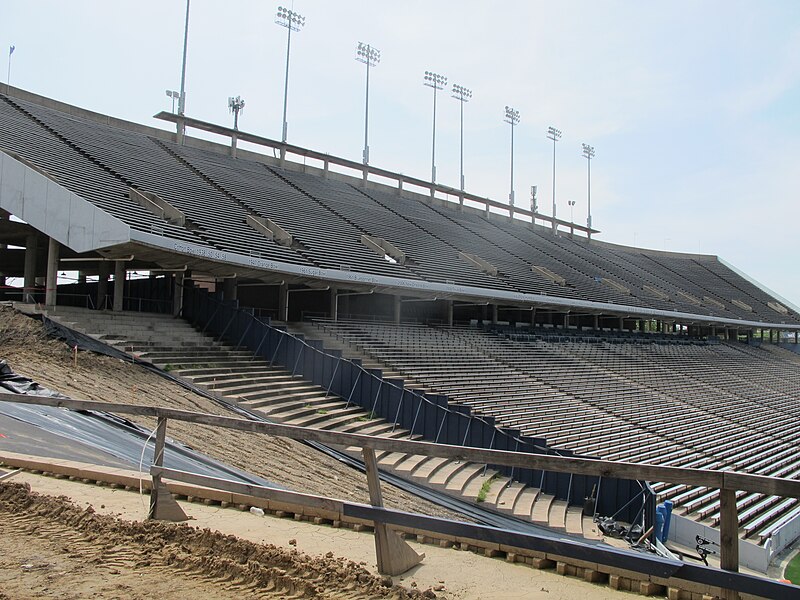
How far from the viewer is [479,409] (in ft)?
52.3

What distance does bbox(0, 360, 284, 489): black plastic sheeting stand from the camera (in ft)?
22.8

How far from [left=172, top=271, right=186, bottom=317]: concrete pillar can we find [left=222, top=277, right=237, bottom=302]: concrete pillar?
53.3 inches

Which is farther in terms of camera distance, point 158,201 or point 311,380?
point 158,201

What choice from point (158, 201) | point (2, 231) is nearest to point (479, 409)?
point (158, 201)

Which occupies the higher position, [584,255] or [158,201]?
[584,255]

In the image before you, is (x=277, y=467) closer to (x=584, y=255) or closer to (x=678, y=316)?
(x=678, y=316)

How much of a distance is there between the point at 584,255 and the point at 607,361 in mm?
19220

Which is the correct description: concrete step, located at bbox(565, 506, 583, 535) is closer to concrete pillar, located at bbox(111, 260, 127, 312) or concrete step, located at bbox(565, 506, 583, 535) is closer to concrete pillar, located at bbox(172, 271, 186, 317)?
concrete pillar, located at bbox(172, 271, 186, 317)

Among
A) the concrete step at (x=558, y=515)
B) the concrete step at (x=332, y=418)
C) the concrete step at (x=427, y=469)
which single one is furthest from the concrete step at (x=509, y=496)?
the concrete step at (x=332, y=418)

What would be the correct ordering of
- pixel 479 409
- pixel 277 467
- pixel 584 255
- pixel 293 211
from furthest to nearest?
pixel 584 255, pixel 293 211, pixel 479 409, pixel 277 467

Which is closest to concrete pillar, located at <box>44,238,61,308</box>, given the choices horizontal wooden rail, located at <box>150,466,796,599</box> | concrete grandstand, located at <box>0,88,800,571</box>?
concrete grandstand, located at <box>0,88,800,571</box>

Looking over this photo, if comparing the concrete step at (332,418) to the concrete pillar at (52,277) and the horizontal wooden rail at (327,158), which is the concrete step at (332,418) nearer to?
the concrete pillar at (52,277)

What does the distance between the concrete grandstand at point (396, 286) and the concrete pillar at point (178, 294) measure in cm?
5

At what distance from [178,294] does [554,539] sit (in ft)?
57.2
